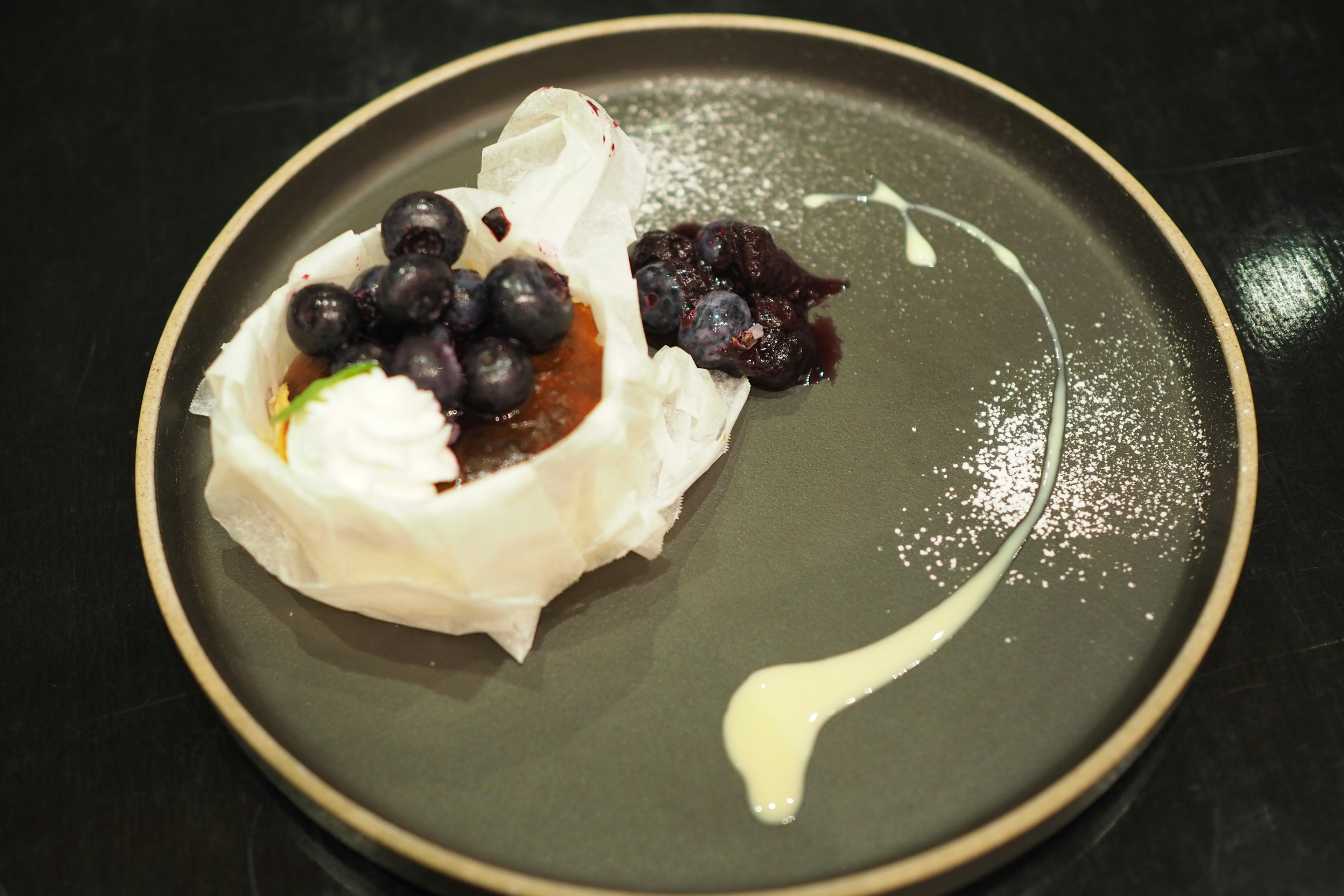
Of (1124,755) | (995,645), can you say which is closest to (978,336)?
(995,645)

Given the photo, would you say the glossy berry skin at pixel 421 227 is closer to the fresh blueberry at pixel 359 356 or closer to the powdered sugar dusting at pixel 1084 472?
the fresh blueberry at pixel 359 356

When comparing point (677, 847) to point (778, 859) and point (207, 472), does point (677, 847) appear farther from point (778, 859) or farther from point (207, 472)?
point (207, 472)

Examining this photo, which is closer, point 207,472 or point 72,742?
point 72,742

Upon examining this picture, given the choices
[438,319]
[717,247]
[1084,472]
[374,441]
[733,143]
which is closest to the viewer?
[374,441]

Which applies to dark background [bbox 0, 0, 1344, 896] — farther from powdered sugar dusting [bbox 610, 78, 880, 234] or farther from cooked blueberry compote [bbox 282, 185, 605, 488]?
cooked blueberry compote [bbox 282, 185, 605, 488]

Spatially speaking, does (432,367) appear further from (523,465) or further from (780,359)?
(780,359)

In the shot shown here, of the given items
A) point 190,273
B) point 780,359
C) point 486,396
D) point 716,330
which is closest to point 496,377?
point 486,396
